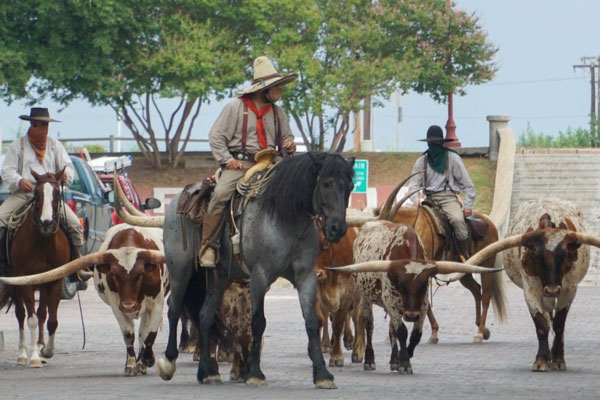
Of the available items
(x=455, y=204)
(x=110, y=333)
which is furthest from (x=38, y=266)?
(x=455, y=204)

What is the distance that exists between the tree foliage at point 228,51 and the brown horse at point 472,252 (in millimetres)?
25351

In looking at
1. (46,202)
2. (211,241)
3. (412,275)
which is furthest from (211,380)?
(46,202)

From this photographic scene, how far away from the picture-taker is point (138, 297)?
15.2 m

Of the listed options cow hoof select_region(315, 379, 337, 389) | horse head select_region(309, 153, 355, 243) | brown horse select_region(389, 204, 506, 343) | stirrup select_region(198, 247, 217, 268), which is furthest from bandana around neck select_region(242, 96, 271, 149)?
brown horse select_region(389, 204, 506, 343)

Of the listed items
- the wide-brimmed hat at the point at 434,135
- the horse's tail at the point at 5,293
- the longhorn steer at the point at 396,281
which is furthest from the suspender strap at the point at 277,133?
the wide-brimmed hat at the point at 434,135

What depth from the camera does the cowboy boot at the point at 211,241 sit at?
14.2 meters

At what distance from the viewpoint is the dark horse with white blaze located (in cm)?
1325

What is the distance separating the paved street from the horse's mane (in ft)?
4.85

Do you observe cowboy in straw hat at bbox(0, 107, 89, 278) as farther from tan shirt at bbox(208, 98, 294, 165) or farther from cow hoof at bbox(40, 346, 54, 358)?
tan shirt at bbox(208, 98, 294, 165)

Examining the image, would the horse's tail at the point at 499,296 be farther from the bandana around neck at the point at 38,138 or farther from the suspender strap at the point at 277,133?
the bandana around neck at the point at 38,138

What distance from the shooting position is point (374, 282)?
1568 centimetres

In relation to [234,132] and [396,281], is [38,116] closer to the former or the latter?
[234,132]

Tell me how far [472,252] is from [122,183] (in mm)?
9993

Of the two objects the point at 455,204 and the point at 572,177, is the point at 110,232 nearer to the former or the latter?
the point at 455,204
